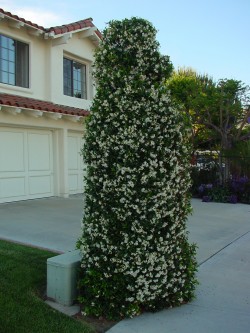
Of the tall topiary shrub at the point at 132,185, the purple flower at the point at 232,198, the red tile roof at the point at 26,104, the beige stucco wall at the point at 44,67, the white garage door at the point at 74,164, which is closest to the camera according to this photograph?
the tall topiary shrub at the point at 132,185

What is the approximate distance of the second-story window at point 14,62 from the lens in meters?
11.5

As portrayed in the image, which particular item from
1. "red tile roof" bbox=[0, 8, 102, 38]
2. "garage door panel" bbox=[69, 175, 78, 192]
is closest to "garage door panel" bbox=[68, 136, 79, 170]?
"garage door panel" bbox=[69, 175, 78, 192]

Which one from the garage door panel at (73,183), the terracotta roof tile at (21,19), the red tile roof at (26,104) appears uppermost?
the terracotta roof tile at (21,19)

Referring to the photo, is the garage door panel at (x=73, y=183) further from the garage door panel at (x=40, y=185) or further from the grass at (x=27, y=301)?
the grass at (x=27, y=301)

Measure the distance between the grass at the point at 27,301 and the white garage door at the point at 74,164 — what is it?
7.79m

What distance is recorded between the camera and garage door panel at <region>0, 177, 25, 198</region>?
428 inches

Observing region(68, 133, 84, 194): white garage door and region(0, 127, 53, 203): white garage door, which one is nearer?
region(0, 127, 53, 203): white garage door

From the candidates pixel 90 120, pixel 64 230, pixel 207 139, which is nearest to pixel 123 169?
pixel 90 120

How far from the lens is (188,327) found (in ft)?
13.0

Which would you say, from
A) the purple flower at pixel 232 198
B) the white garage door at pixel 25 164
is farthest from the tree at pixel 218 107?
the white garage door at pixel 25 164


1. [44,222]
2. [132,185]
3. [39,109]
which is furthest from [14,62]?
[132,185]

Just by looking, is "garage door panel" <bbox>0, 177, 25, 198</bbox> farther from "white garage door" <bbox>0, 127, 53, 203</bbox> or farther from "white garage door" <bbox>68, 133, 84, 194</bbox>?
"white garage door" <bbox>68, 133, 84, 194</bbox>

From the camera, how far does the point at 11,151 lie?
1110 centimetres

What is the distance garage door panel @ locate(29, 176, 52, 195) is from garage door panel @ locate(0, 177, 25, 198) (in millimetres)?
362
